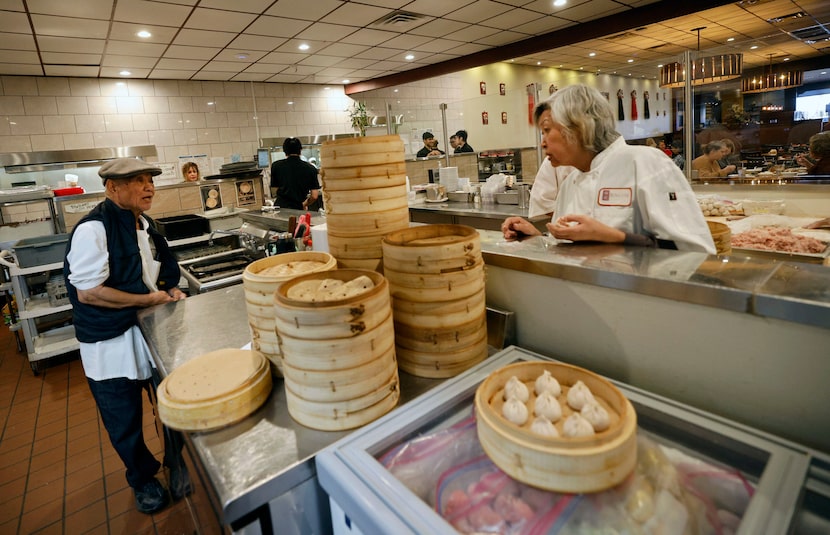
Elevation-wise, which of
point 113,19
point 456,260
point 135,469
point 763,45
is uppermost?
point 113,19

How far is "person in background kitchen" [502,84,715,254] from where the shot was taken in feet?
4.97

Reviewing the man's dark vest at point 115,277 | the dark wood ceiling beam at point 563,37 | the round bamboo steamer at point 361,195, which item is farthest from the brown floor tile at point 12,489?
the dark wood ceiling beam at point 563,37

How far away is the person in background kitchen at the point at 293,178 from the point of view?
5605 millimetres

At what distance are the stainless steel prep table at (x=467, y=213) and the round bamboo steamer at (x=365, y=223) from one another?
272 cm

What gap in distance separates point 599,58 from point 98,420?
9.97 metres

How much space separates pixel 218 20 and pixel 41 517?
4.73 meters

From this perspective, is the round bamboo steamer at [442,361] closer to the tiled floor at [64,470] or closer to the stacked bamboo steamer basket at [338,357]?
the stacked bamboo steamer basket at [338,357]

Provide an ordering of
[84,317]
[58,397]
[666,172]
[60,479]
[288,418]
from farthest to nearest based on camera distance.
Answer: [58,397]
[60,479]
[84,317]
[666,172]
[288,418]

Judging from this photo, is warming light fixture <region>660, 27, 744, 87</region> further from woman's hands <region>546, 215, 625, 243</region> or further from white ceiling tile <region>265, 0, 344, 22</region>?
white ceiling tile <region>265, 0, 344, 22</region>

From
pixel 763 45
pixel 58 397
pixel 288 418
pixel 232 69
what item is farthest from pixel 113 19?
pixel 763 45

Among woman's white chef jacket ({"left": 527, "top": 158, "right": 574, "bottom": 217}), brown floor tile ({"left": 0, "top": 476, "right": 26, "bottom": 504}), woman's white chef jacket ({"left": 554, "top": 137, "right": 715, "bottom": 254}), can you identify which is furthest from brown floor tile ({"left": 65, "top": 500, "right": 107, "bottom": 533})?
woman's white chef jacket ({"left": 527, "top": 158, "right": 574, "bottom": 217})

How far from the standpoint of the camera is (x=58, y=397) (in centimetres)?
395

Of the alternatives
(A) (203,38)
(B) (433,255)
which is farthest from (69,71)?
(B) (433,255)

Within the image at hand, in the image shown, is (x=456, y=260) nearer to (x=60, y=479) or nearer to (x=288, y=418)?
(x=288, y=418)
